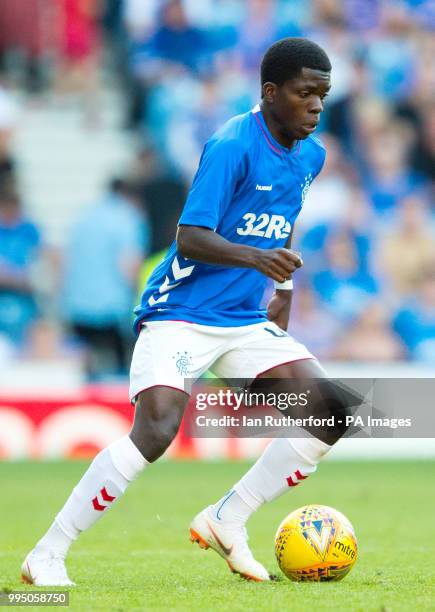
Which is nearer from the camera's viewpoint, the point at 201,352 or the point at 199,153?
the point at 201,352

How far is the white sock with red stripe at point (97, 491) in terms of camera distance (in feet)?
21.1

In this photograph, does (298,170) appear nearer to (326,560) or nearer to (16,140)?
(326,560)

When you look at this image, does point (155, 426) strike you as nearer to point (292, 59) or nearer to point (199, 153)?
point (292, 59)

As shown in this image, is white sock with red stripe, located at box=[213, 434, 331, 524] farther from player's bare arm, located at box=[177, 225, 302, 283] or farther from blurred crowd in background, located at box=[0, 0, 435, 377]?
blurred crowd in background, located at box=[0, 0, 435, 377]

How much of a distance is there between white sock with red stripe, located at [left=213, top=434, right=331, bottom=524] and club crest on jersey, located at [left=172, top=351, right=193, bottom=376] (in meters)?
0.68

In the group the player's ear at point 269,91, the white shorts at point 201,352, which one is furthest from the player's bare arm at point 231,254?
the player's ear at point 269,91

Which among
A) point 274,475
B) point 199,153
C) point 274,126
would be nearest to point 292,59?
point 274,126

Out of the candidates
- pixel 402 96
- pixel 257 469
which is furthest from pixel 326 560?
pixel 402 96

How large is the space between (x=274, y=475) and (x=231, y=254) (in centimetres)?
127

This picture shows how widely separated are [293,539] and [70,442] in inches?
321

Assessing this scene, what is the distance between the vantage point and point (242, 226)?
22.0 ft

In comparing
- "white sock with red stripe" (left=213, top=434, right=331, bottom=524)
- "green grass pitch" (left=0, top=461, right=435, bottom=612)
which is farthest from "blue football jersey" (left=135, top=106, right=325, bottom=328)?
"green grass pitch" (left=0, top=461, right=435, bottom=612)

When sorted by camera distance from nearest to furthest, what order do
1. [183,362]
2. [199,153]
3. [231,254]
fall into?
[231,254] → [183,362] → [199,153]

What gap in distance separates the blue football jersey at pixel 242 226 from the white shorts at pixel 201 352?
6 cm
